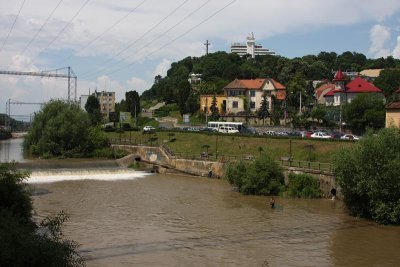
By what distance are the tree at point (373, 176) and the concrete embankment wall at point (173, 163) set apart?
9.12 m

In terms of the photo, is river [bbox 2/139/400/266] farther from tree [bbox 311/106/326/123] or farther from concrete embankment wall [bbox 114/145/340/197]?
tree [bbox 311/106/326/123]

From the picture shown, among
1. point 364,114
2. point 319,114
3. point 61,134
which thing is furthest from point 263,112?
point 61,134

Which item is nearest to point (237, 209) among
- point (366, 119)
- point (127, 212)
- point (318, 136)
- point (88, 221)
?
point (127, 212)

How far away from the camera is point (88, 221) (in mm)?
35781

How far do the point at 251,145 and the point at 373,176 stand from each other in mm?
36147

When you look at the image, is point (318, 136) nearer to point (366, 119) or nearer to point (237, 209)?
point (366, 119)

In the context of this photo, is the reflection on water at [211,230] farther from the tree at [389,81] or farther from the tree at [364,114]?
the tree at [389,81]

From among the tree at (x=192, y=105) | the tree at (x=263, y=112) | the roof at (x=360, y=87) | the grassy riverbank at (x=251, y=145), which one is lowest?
the grassy riverbank at (x=251, y=145)

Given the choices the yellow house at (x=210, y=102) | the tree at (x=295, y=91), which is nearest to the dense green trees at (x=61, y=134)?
the yellow house at (x=210, y=102)

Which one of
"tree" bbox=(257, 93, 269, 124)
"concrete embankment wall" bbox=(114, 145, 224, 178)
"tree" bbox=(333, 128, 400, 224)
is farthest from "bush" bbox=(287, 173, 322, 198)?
"tree" bbox=(257, 93, 269, 124)

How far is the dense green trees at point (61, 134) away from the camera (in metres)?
76.1

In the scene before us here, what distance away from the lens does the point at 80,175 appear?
5956cm

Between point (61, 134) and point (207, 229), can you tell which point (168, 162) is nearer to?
point (61, 134)

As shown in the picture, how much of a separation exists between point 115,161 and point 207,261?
1770 inches
